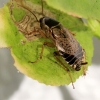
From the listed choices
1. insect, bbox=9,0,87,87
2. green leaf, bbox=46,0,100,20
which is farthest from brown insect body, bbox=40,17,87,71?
green leaf, bbox=46,0,100,20

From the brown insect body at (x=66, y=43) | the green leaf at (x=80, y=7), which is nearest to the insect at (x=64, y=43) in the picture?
the brown insect body at (x=66, y=43)

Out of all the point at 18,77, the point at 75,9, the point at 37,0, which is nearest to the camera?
the point at 75,9

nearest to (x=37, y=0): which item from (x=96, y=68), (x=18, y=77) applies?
(x=18, y=77)

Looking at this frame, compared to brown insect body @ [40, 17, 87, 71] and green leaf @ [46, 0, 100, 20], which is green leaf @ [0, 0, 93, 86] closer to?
brown insect body @ [40, 17, 87, 71]

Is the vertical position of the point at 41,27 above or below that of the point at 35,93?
above

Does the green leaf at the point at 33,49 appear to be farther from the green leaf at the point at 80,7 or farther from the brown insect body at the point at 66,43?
the green leaf at the point at 80,7

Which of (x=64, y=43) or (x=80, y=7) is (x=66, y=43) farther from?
(x=80, y=7)

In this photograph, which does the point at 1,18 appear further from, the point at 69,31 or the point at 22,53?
the point at 69,31
